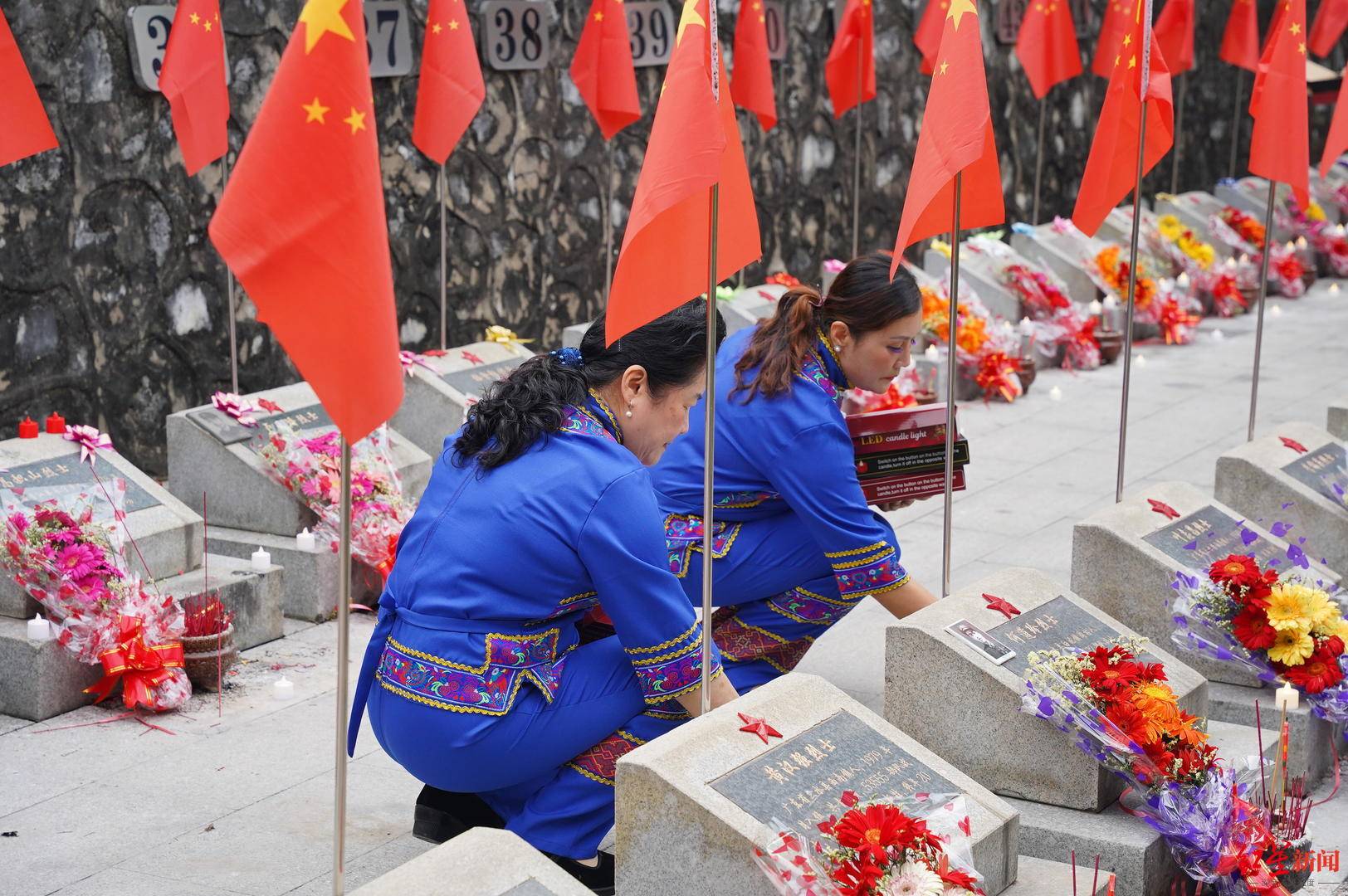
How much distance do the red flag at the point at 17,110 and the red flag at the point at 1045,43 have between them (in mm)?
6662

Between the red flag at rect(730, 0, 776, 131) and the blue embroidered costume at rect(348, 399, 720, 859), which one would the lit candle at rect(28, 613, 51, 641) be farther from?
the red flag at rect(730, 0, 776, 131)

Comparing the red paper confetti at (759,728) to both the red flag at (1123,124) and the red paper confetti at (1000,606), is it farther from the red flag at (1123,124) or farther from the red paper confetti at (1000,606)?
the red flag at (1123,124)

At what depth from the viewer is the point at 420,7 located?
7.83 meters

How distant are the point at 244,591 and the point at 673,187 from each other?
234 cm

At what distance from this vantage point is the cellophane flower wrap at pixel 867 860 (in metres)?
2.66

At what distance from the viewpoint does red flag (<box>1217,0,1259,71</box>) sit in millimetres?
11758

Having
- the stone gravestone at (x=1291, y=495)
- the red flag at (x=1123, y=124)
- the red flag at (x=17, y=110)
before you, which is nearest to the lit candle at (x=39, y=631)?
the red flag at (x=17, y=110)

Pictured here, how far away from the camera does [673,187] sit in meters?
3.16

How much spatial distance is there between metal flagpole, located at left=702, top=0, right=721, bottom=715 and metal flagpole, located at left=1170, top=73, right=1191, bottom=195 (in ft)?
39.1

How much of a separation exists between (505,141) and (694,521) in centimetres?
473

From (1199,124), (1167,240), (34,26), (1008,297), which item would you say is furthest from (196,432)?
(1199,124)

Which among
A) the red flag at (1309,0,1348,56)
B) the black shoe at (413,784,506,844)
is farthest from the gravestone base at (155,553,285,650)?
the red flag at (1309,0,1348,56)

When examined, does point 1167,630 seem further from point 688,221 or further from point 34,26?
point 34,26

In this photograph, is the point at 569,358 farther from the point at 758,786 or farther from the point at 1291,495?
the point at 1291,495
